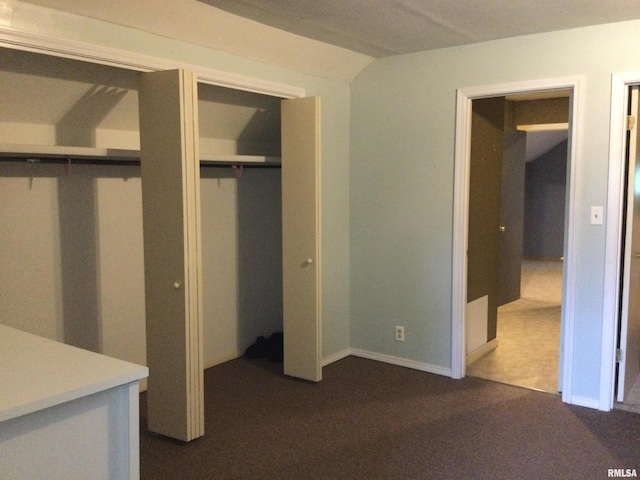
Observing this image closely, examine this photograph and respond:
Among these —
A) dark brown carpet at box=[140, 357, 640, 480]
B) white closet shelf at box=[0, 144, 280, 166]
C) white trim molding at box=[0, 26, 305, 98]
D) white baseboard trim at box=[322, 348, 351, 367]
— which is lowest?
dark brown carpet at box=[140, 357, 640, 480]

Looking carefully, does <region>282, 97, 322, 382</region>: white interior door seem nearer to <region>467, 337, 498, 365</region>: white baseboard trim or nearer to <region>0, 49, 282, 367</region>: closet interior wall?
<region>0, 49, 282, 367</region>: closet interior wall

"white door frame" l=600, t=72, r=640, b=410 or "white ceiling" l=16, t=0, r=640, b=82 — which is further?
"white door frame" l=600, t=72, r=640, b=410

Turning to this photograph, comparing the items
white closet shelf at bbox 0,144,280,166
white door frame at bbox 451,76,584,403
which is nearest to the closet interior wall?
white closet shelf at bbox 0,144,280,166

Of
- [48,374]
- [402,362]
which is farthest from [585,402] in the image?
[48,374]

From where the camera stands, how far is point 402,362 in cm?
431

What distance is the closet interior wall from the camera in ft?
10.2

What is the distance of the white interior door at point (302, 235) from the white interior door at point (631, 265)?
6.01 ft

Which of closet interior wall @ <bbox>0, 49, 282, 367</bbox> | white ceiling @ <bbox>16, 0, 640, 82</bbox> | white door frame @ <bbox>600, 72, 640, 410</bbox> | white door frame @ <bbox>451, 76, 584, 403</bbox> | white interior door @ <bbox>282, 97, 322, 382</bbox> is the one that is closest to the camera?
white ceiling @ <bbox>16, 0, 640, 82</bbox>

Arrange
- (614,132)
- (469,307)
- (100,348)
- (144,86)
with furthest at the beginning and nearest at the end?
(469,307) < (100,348) < (614,132) < (144,86)

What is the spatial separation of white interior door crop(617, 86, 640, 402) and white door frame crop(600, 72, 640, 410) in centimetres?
5

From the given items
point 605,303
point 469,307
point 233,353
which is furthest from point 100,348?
point 605,303

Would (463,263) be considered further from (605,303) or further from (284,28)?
(284,28)

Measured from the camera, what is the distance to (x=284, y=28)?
3.48 m

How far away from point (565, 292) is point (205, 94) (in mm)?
2518
